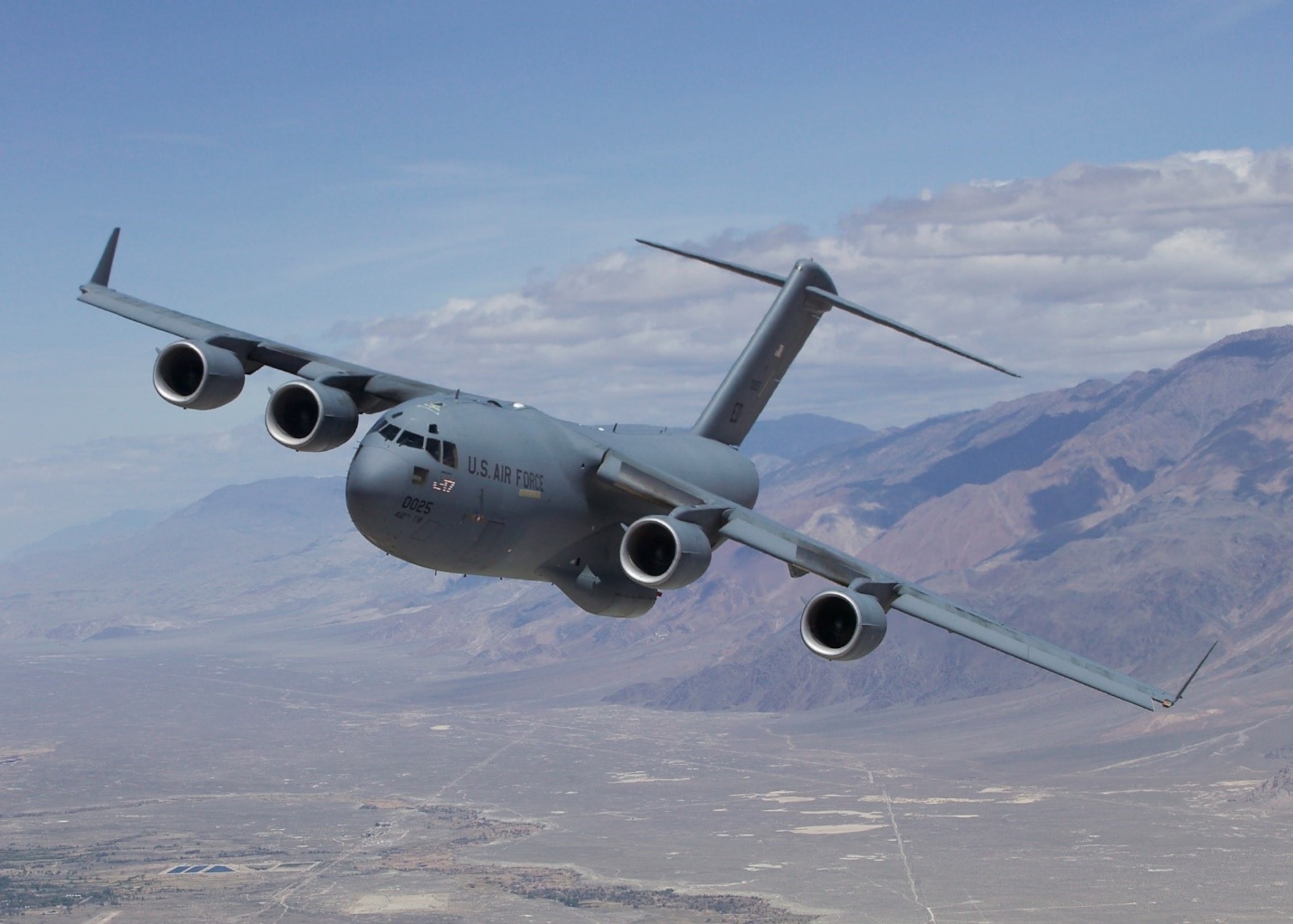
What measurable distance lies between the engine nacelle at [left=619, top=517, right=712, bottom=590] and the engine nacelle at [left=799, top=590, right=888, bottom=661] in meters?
2.41

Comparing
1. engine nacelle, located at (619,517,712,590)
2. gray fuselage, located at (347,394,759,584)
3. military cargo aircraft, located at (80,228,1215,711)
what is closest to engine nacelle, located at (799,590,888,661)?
military cargo aircraft, located at (80,228,1215,711)

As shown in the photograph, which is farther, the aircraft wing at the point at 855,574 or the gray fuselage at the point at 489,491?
the aircraft wing at the point at 855,574

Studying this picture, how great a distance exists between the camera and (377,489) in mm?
30750

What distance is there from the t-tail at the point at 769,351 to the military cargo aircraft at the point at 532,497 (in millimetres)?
4585

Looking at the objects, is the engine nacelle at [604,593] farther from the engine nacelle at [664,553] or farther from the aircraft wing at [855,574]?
the engine nacelle at [664,553]

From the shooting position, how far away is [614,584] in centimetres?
3778

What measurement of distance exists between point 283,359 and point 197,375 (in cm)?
241

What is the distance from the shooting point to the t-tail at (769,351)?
152 ft

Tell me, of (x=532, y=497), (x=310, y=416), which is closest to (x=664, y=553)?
(x=532, y=497)

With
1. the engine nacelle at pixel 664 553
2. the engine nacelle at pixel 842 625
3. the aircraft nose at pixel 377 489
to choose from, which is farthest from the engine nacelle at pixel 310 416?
the engine nacelle at pixel 842 625

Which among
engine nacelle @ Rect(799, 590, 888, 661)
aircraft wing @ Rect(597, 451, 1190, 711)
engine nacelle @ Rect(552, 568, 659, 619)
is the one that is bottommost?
engine nacelle @ Rect(552, 568, 659, 619)

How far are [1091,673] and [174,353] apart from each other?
68.0 ft

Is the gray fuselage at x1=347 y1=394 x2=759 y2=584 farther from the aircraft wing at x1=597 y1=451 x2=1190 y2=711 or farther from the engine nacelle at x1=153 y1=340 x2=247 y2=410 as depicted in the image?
the engine nacelle at x1=153 y1=340 x2=247 y2=410

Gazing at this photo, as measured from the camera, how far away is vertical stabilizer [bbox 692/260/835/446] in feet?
152
